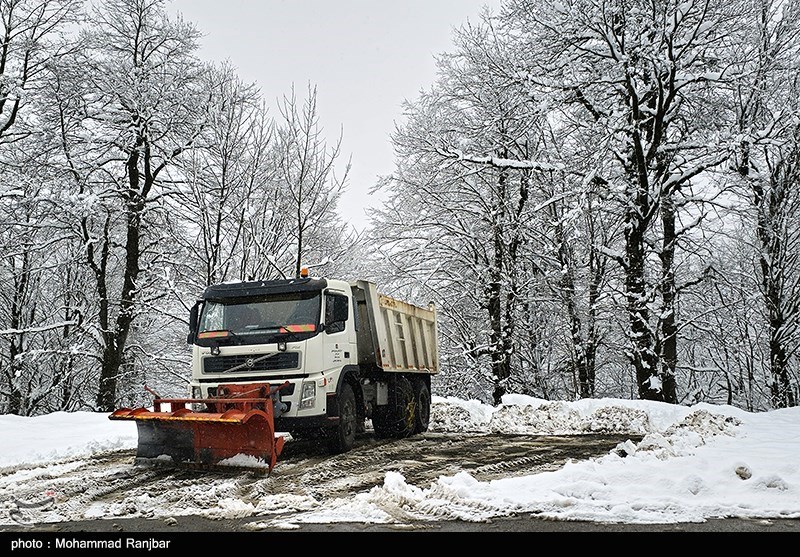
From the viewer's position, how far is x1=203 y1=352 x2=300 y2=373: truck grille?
30.7ft

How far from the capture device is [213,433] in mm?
8234

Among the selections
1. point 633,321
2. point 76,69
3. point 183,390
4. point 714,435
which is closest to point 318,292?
point 714,435

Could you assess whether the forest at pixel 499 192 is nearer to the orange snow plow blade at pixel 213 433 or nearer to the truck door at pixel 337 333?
the truck door at pixel 337 333

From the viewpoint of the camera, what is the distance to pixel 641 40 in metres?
14.9

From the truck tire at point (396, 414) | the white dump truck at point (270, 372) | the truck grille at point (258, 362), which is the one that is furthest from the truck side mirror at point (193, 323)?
the truck tire at point (396, 414)

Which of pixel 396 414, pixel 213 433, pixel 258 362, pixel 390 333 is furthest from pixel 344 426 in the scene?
pixel 396 414

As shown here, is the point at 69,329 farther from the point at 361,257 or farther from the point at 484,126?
the point at 484,126

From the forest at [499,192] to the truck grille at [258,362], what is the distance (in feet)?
26.6

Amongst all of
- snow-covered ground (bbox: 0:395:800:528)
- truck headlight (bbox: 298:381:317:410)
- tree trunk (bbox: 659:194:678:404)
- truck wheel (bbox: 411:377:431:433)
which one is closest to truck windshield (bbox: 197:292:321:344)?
truck headlight (bbox: 298:381:317:410)

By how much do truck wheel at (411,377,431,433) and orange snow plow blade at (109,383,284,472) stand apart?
5.52 m

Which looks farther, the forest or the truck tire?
the forest

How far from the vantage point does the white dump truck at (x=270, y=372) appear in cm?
818

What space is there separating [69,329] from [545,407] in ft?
56.1

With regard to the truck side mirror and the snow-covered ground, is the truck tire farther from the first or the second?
the snow-covered ground
